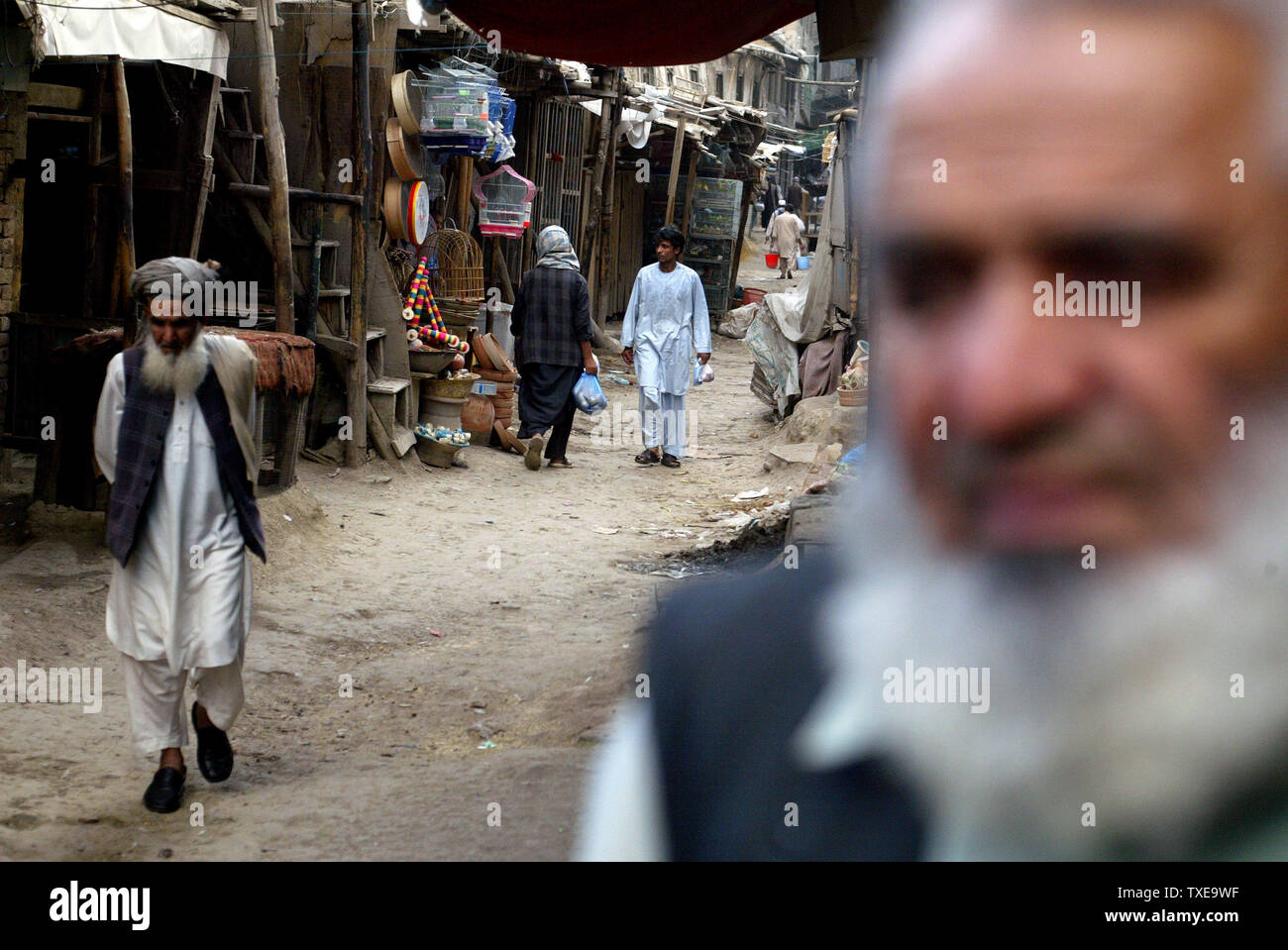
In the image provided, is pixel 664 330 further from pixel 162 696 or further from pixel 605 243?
pixel 162 696

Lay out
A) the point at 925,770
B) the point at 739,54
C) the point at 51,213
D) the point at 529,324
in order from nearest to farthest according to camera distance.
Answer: the point at 925,770, the point at 51,213, the point at 529,324, the point at 739,54

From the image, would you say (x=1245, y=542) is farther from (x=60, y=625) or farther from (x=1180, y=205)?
(x=60, y=625)

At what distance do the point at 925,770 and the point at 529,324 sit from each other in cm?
1047

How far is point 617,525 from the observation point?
909 cm

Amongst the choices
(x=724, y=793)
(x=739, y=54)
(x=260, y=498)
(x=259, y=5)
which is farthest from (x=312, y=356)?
(x=739, y=54)

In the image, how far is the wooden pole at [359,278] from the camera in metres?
9.07

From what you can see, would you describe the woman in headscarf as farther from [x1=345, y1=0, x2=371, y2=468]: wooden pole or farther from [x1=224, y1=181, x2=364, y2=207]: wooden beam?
[x1=224, y1=181, x2=364, y2=207]: wooden beam

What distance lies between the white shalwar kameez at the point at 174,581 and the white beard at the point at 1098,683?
12.9 feet

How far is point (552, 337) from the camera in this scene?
10797mm

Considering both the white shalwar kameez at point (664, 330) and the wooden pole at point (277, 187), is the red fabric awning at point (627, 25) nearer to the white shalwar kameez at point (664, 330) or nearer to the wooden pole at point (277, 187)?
the wooden pole at point (277, 187)

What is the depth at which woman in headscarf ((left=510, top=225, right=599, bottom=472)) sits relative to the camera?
10.8 metres

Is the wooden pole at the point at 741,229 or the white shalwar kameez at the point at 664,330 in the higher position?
the wooden pole at the point at 741,229

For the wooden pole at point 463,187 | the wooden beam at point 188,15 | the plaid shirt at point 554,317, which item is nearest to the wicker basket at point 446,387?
the plaid shirt at point 554,317

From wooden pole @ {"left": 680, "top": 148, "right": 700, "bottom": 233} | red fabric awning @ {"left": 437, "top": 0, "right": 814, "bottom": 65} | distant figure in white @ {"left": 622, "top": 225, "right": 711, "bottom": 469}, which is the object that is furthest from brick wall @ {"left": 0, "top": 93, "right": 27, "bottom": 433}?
wooden pole @ {"left": 680, "top": 148, "right": 700, "bottom": 233}
